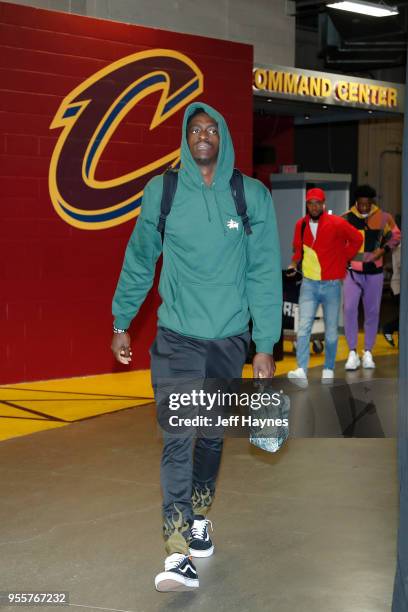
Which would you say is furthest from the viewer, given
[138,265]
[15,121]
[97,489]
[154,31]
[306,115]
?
[306,115]

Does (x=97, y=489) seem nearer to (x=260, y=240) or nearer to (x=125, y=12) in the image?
(x=260, y=240)

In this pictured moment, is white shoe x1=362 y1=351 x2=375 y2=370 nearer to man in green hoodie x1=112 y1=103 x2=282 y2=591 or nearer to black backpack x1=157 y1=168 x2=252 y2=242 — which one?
man in green hoodie x1=112 y1=103 x2=282 y2=591

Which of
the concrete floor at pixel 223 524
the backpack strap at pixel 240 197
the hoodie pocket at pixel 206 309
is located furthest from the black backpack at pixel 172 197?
the concrete floor at pixel 223 524

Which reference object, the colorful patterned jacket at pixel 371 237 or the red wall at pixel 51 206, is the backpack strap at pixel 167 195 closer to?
the red wall at pixel 51 206

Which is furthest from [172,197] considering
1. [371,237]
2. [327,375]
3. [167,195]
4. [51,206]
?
[371,237]

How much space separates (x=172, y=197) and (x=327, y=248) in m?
5.33

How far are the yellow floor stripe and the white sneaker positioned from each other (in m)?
3.52

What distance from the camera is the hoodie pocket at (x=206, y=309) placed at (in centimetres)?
458

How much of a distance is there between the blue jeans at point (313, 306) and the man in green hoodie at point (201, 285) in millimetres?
5207

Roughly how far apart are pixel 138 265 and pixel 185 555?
1321 millimetres

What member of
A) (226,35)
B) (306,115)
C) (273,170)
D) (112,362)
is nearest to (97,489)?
(112,362)

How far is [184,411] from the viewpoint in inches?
177

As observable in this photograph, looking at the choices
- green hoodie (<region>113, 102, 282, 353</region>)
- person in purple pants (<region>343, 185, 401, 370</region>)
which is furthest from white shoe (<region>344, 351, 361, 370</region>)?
green hoodie (<region>113, 102, 282, 353</region>)

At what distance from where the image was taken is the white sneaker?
4547 mm
